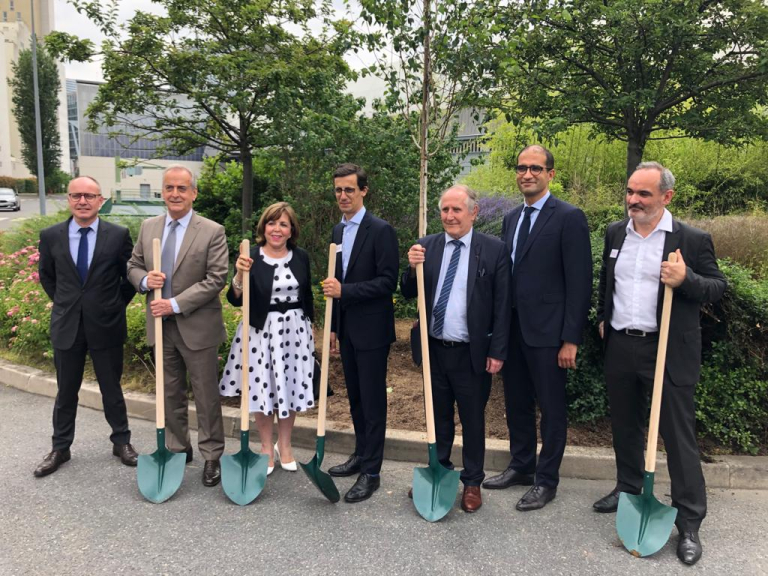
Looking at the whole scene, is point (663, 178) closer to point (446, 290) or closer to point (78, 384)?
point (446, 290)

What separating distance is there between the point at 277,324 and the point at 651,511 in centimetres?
256

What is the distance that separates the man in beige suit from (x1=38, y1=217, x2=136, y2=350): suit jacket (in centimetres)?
22

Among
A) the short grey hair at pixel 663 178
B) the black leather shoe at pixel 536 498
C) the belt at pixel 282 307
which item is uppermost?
the short grey hair at pixel 663 178

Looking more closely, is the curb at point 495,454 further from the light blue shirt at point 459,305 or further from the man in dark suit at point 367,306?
the light blue shirt at point 459,305

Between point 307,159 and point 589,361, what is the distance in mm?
4170

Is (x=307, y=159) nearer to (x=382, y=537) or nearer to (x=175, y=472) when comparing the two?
(x=175, y=472)

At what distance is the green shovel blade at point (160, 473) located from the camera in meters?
3.63

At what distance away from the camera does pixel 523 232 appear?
3.62m

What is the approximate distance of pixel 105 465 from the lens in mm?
4164

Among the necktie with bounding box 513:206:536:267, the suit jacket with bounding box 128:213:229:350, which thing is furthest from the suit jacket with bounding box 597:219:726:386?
the suit jacket with bounding box 128:213:229:350

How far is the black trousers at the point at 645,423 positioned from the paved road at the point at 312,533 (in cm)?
28

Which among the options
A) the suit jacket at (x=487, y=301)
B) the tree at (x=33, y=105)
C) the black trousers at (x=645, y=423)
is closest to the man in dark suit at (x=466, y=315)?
the suit jacket at (x=487, y=301)

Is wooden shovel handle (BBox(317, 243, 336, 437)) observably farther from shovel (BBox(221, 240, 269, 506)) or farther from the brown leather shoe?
the brown leather shoe

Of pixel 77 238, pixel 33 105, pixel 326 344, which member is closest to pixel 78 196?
pixel 77 238
